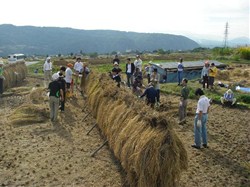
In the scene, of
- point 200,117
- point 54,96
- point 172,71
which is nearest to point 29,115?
point 54,96

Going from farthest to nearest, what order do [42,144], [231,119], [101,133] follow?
[231,119], [101,133], [42,144]

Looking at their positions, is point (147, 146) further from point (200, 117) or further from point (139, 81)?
point (139, 81)

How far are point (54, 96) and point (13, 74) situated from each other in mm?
11539

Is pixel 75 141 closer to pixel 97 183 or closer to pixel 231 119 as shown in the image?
pixel 97 183

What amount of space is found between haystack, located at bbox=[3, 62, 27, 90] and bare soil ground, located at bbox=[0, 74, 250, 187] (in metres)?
8.20

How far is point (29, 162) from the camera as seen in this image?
9547 mm

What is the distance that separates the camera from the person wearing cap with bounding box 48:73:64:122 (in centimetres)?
1364

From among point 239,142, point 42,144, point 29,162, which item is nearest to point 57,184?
point 29,162

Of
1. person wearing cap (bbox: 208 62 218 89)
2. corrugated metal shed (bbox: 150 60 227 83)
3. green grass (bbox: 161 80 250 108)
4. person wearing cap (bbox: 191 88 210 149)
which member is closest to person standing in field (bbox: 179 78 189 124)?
person wearing cap (bbox: 191 88 210 149)

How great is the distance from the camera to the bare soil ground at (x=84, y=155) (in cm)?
849

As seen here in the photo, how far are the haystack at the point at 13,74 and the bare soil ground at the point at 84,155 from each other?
8202 millimetres

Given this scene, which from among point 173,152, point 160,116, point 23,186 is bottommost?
point 23,186

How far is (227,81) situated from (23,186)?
18826 mm

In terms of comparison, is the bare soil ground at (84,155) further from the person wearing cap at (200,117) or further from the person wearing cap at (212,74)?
the person wearing cap at (212,74)
